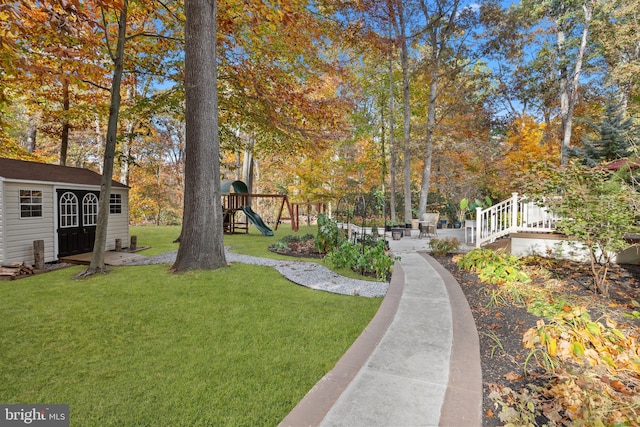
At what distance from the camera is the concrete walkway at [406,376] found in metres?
1.78

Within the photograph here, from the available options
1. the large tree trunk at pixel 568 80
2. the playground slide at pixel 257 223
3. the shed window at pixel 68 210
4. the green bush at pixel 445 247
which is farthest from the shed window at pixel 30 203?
the large tree trunk at pixel 568 80

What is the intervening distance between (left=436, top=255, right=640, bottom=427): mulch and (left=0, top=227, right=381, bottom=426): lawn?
1213mm

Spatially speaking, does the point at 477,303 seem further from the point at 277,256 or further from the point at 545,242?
the point at 277,256

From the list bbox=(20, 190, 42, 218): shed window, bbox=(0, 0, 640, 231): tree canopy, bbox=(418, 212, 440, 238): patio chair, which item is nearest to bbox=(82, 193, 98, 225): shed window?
bbox=(20, 190, 42, 218): shed window

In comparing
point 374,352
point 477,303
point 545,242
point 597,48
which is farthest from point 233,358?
point 597,48

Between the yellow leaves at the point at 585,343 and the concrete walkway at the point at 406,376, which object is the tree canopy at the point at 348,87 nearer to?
the yellow leaves at the point at 585,343

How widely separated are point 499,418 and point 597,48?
706 inches

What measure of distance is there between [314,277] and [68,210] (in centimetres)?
671

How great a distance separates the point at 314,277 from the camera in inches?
215

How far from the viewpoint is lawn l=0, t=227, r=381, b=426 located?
6.49 ft

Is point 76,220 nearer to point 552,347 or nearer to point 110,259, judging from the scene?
point 110,259

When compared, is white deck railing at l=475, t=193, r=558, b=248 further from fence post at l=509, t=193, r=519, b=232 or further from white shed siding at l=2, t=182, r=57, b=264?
white shed siding at l=2, t=182, r=57, b=264

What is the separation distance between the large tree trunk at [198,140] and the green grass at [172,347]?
871mm

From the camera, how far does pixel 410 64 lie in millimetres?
14914
